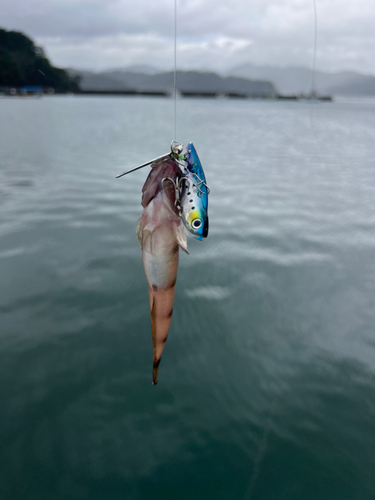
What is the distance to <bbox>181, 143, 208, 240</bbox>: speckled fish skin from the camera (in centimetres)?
310

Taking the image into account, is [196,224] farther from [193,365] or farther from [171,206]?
[193,365]

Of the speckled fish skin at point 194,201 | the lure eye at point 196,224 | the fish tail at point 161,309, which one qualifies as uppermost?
the speckled fish skin at point 194,201

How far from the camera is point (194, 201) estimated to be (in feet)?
10.2

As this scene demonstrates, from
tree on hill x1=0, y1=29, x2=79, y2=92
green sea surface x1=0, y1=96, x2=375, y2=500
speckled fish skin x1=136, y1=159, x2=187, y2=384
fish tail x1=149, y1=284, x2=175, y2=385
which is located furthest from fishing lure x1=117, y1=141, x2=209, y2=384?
tree on hill x1=0, y1=29, x2=79, y2=92

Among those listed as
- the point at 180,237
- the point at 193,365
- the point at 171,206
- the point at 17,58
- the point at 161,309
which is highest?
the point at 17,58

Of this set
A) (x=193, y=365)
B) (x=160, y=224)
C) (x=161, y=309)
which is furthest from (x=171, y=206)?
(x=193, y=365)

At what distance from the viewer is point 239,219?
44.9 ft

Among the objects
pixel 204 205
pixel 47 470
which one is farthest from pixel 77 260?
pixel 204 205

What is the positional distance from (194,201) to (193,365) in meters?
3.86

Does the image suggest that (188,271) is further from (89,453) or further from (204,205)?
(204,205)

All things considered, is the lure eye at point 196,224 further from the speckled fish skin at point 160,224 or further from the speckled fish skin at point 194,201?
the speckled fish skin at point 160,224

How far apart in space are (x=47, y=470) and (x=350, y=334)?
18.5 ft

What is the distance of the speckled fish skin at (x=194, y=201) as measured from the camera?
3.10 m

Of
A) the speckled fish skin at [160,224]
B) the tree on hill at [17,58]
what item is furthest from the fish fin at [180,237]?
the tree on hill at [17,58]
